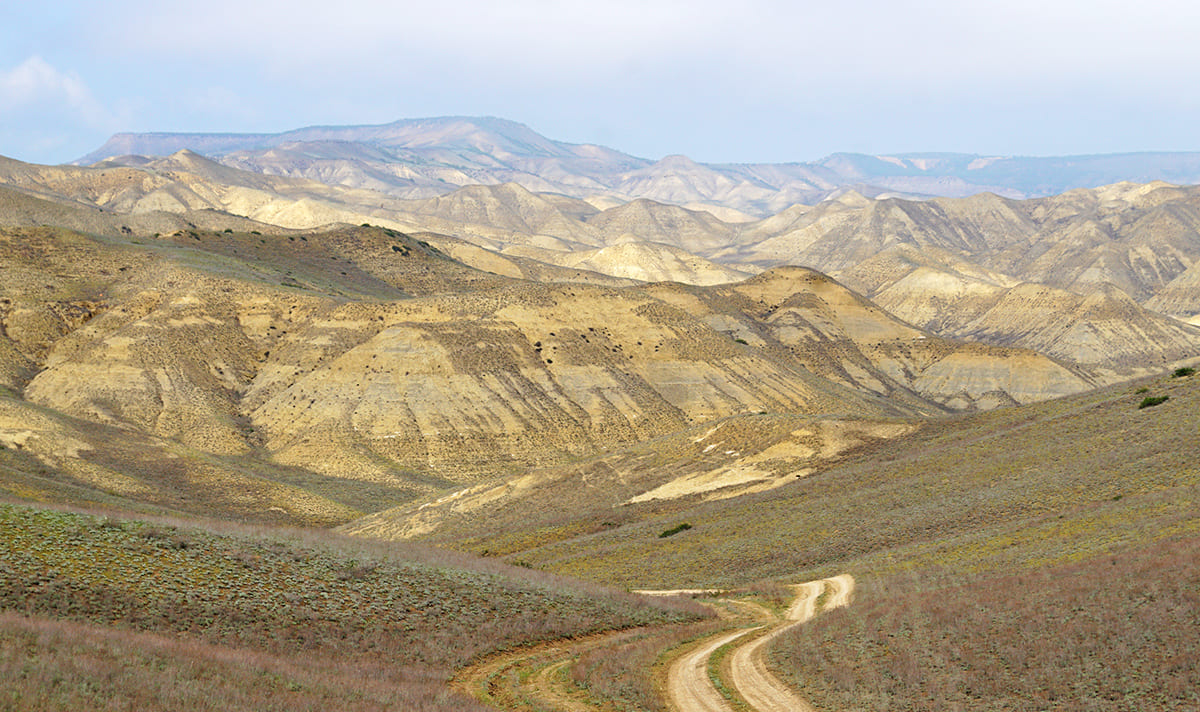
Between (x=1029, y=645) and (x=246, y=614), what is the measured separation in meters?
17.5

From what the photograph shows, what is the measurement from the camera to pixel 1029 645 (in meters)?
20.1

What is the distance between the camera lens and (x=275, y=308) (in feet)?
377

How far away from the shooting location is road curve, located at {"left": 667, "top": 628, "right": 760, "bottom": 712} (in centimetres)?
2064

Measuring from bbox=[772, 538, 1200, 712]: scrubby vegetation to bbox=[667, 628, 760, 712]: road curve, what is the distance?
1.93 meters

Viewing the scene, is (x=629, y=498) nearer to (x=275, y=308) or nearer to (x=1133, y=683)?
(x=1133, y=683)

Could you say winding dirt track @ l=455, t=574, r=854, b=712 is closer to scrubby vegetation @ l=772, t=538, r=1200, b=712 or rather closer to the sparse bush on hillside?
scrubby vegetation @ l=772, t=538, r=1200, b=712

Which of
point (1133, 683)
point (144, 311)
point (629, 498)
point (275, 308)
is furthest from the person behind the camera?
point (275, 308)

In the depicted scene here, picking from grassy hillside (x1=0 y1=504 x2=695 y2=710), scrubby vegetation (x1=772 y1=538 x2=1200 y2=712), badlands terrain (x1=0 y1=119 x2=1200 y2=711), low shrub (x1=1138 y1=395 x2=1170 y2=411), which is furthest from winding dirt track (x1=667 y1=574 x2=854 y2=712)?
low shrub (x1=1138 y1=395 x2=1170 y2=411)

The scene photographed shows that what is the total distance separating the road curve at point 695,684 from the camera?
67.7ft

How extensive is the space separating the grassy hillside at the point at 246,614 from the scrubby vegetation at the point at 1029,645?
7580 millimetres

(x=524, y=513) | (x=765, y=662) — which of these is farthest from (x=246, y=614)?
(x=524, y=513)

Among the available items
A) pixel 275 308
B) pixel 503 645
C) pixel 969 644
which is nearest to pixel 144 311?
pixel 275 308

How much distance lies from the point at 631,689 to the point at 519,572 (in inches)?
497

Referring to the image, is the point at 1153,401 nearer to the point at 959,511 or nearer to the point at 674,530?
the point at 959,511
